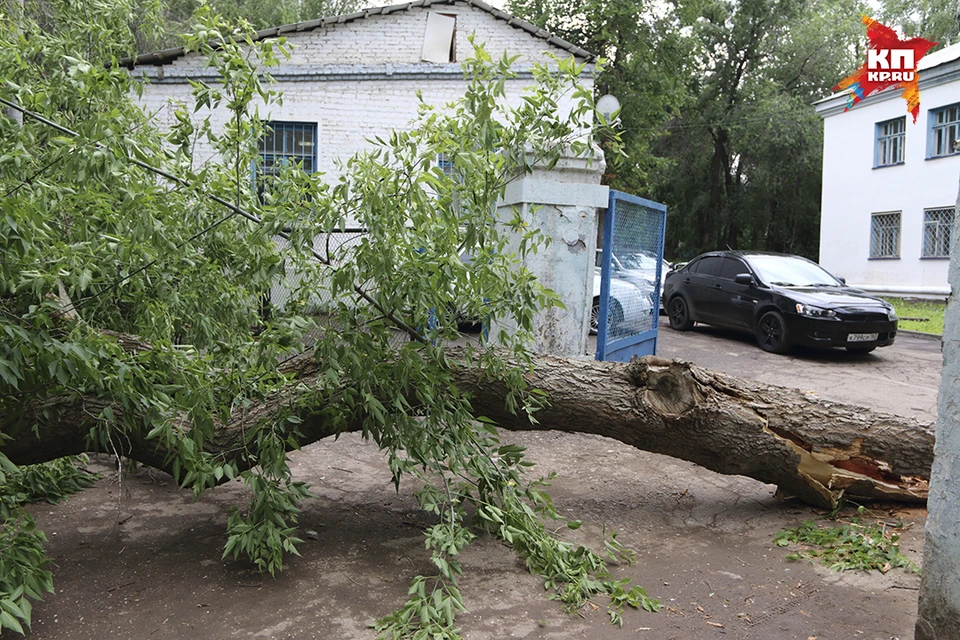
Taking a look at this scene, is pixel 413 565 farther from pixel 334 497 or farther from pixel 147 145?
pixel 147 145

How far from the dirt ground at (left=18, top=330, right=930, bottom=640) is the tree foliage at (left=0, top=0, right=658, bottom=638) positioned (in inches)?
7.7

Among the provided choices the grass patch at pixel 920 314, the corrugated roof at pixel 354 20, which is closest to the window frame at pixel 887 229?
the grass patch at pixel 920 314

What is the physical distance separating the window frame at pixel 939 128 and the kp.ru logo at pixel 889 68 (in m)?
0.44

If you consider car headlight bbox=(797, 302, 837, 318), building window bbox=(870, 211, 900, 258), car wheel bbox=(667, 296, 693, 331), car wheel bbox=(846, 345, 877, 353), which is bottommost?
car wheel bbox=(846, 345, 877, 353)

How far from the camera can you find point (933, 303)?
2141 centimetres

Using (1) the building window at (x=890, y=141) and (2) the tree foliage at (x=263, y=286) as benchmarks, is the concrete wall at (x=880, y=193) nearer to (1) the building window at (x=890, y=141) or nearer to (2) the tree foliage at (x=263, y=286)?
(1) the building window at (x=890, y=141)

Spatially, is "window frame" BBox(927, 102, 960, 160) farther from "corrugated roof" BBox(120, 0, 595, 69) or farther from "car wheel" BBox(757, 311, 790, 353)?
"car wheel" BBox(757, 311, 790, 353)

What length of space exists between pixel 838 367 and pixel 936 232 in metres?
14.5

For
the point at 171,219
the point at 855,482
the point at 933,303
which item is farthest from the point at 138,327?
the point at 933,303

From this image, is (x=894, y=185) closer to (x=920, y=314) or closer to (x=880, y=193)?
(x=880, y=193)

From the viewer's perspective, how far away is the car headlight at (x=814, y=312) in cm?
1093

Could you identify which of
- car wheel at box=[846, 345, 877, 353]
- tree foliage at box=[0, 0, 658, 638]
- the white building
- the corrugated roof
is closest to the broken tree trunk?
tree foliage at box=[0, 0, 658, 638]

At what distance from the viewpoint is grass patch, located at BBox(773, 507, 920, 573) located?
419cm

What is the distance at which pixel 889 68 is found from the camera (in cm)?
2356
